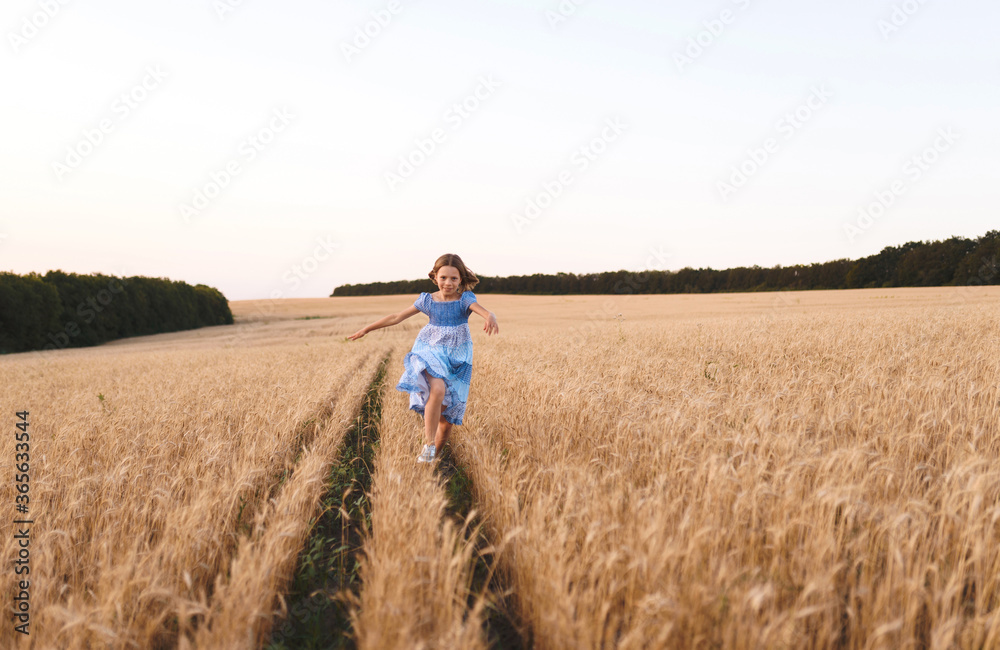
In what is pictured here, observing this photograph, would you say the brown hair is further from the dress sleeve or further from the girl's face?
the dress sleeve

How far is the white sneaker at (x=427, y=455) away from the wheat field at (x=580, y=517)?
13 centimetres

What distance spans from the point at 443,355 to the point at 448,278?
0.79 metres

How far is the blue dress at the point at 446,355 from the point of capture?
16.4 ft

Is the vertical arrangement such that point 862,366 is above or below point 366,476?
above

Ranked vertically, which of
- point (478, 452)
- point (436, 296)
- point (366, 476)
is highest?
point (436, 296)

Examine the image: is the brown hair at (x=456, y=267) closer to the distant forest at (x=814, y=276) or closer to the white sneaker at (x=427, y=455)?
the white sneaker at (x=427, y=455)

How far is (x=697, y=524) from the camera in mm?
2811

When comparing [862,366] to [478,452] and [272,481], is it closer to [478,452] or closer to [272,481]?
[478,452]

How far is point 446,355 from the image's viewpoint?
203 inches

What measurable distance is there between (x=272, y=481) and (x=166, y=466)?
104 cm

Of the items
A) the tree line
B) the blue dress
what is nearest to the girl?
the blue dress

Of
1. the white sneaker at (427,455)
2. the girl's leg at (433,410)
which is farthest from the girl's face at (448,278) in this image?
the white sneaker at (427,455)

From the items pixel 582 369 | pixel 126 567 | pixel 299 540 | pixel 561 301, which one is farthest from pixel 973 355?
pixel 561 301

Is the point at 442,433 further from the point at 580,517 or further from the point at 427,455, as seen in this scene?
the point at 580,517
